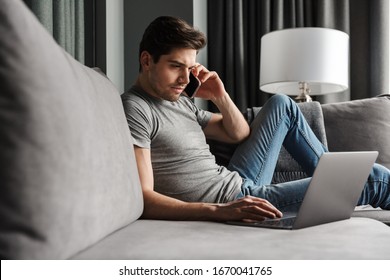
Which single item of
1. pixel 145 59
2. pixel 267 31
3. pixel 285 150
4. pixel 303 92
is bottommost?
pixel 285 150

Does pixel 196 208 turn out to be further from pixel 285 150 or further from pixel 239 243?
pixel 285 150

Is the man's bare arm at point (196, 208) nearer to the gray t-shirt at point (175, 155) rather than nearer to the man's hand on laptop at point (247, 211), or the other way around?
the man's hand on laptop at point (247, 211)

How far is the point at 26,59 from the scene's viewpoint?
2.33ft

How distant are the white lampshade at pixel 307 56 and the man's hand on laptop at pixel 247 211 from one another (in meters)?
1.58

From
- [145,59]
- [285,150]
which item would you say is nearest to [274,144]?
[285,150]

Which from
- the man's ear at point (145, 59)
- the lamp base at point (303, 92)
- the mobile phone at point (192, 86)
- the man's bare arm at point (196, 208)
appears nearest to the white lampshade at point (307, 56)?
the lamp base at point (303, 92)

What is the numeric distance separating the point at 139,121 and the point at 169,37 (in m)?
0.31

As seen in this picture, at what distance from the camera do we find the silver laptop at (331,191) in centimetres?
109

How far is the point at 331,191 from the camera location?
1159mm

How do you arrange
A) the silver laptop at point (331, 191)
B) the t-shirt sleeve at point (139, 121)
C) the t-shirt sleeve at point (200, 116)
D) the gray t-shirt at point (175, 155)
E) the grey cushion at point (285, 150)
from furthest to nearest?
1. the grey cushion at point (285, 150)
2. the t-shirt sleeve at point (200, 116)
3. the gray t-shirt at point (175, 155)
4. the t-shirt sleeve at point (139, 121)
5. the silver laptop at point (331, 191)

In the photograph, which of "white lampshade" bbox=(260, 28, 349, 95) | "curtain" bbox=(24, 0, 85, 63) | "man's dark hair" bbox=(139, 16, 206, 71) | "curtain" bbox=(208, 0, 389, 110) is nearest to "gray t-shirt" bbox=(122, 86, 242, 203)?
"man's dark hair" bbox=(139, 16, 206, 71)

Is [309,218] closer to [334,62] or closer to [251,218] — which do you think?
[251,218]

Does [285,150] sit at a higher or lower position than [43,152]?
lower

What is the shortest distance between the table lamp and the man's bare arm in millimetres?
1555
